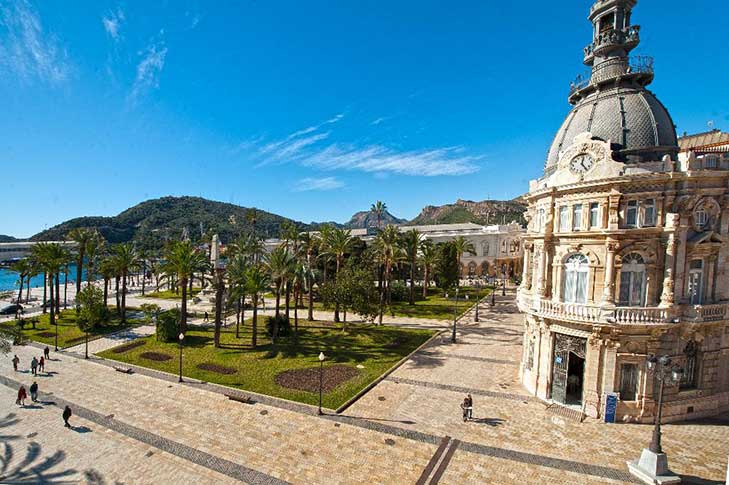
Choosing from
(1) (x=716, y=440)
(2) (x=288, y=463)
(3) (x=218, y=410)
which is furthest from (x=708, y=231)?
(3) (x=218, y=410)

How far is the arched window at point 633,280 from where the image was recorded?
19172 mm

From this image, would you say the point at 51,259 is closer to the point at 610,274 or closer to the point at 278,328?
the point at 278,328

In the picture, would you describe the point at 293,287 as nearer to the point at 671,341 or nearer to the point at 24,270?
the point at 671,341

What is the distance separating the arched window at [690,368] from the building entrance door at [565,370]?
530 centimetres

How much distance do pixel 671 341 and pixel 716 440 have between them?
16.3 ft

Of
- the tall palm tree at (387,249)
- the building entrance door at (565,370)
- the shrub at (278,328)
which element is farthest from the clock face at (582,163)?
the shrub at (278,328)

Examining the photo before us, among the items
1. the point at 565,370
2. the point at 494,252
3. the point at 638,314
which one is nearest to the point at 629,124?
the point at 638,314

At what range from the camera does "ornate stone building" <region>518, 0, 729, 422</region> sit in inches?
730

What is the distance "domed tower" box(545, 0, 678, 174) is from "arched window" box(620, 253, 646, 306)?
5758 millimetres

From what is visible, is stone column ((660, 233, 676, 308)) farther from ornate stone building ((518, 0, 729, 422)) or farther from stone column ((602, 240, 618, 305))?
stone column ((602, 240, 618, 305))

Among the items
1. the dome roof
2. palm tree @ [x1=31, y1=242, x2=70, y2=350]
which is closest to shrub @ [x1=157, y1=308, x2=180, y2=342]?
palm tree @ [x1=31, y1=242, x2=70, y2=350]

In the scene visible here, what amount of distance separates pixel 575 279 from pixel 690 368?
8269mm

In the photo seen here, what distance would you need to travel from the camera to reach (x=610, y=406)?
1922 centimetres

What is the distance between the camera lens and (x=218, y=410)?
67.6ft
